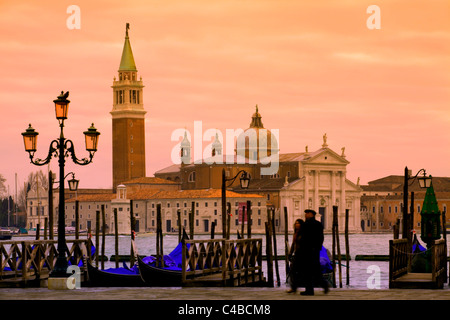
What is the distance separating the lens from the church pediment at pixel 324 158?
4065 inches

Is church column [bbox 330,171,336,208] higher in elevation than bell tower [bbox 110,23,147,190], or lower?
lower

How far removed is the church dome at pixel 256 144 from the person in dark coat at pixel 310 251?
317ft

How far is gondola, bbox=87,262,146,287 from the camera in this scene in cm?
1941

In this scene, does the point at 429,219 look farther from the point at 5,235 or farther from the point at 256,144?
the point at 256,144

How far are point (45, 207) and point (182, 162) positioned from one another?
1602 centimetres

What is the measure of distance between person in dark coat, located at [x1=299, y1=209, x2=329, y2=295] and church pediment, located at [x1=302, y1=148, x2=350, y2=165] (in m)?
91.3

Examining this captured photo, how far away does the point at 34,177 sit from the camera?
11538 centimetres

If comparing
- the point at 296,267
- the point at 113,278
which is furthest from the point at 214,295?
the point at 113,278
